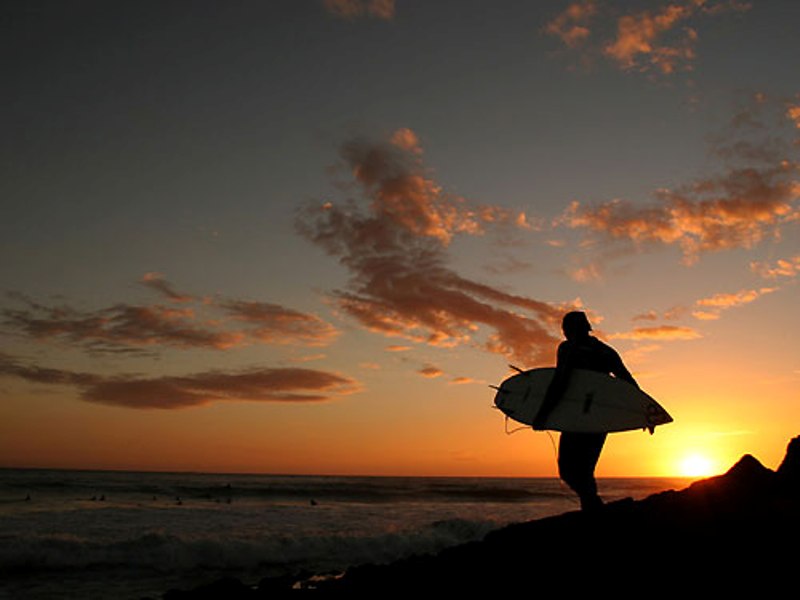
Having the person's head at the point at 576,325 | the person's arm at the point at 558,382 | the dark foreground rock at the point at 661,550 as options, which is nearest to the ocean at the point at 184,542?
the dark foreground rock at the point at 661,550

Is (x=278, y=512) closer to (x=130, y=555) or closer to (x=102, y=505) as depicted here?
(x=102, y=505)

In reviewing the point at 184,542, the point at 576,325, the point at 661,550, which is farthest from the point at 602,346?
the point at 184,542

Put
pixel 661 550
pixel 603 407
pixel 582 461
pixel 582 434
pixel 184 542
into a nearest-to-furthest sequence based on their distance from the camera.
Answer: pixel 661 550, pixel 582 461, pixel 582 434, pixel 603 407, pixel 184 542

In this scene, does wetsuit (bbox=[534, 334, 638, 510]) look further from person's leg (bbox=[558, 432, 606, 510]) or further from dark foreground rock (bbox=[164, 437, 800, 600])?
dark foreground rock (bbox=[164, 437, 800, 600])

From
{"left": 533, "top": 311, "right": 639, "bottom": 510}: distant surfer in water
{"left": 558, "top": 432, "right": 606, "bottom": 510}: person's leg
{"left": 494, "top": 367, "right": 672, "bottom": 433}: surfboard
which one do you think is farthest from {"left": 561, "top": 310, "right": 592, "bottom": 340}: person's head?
{"left": 558, "top": 432, "right": 606, "bottom": 510}: person's leg

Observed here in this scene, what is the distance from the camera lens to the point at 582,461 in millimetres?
5887

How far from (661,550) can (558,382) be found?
6.38 feet

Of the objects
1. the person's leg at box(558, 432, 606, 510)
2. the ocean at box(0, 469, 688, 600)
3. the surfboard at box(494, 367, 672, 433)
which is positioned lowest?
the ocean at box(0, 469, 688, 600)

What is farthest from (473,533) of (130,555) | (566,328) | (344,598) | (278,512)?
(566,328)

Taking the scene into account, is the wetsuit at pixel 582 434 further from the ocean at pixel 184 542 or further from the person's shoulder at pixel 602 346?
the ocean at pixel 184 542

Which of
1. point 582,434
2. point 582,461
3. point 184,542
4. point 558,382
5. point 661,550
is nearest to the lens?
point 661,550

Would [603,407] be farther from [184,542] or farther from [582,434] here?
[184,542]

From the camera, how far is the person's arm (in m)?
6.41

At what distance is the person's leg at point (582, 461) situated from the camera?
5.86 metres
